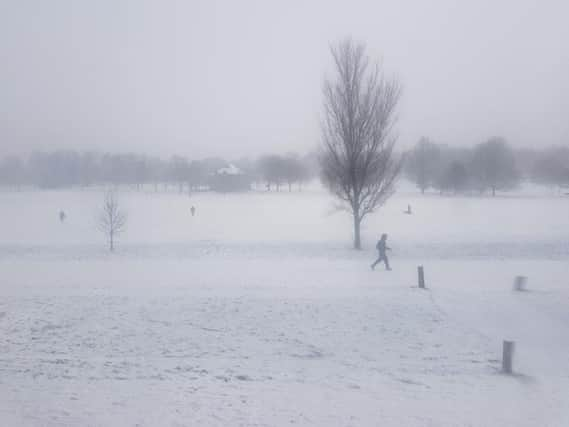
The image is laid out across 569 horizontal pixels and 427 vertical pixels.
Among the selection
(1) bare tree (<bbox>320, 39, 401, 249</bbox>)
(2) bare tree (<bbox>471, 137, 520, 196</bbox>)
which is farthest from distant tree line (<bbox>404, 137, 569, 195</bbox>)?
(1) bare tree (<bbox>320, 39, 401, 249</bbox>)

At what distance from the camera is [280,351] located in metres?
8.34

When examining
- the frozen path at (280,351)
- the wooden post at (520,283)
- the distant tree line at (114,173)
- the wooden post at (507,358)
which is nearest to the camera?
the frozen path at (280,351)

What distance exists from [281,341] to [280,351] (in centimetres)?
53

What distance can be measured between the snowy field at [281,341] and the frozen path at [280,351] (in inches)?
1.4

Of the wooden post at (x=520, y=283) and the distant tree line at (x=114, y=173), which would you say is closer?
the wooden post at (x=520, y=283)

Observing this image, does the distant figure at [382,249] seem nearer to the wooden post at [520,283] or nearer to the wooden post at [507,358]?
the wooden post at [520,283]

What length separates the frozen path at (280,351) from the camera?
5.94 metres

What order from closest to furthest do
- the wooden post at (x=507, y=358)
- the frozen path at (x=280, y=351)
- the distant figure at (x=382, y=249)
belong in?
the frozen path at (x=280, y=351)
the wooden post at (x=507, y=358)
the distant figure at (x=382, y=249)

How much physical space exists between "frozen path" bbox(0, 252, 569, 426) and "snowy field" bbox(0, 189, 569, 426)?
0.12ft

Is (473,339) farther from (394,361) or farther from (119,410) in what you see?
(119,410)

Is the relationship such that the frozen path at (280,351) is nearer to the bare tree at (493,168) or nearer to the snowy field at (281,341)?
the snowy field at (281,341)

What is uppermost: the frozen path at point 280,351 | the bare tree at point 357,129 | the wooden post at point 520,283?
the bare tree at point 357,129

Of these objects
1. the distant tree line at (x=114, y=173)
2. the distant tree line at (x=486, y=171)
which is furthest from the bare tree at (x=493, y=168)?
the distant tree line at (x=114, y=173)

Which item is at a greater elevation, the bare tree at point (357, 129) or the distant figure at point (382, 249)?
the bare tree at point (357, 129)
